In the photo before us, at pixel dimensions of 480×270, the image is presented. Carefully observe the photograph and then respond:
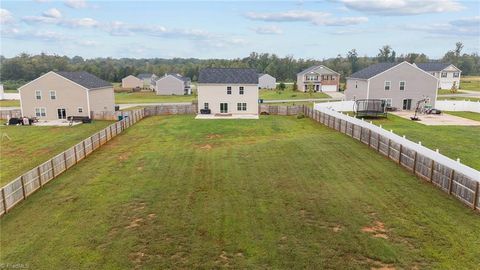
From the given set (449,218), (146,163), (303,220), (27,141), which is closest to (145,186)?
(146,163)

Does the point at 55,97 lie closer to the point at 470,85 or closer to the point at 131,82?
A: the point at 131,82

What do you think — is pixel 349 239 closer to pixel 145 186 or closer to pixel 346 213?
pixel 346 213

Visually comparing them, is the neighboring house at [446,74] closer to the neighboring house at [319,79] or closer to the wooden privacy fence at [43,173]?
the neighboring house at [319,79]

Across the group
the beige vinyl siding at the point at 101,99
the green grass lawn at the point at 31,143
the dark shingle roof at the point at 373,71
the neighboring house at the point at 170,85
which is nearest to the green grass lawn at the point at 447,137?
the dark shingle roof at the point at 373,71

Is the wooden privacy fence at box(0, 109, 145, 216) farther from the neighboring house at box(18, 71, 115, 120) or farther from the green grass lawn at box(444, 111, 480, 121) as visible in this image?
the green grass lawn at box(444, 111, 480, 121)

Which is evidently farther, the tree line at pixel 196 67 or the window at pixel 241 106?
the tree line at pixel 196 67

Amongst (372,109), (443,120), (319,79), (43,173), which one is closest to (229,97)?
(372,109)

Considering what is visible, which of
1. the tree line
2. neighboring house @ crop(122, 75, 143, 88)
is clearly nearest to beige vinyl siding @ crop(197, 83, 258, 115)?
neighboring house @ crop(122, 75, 143, 88)
